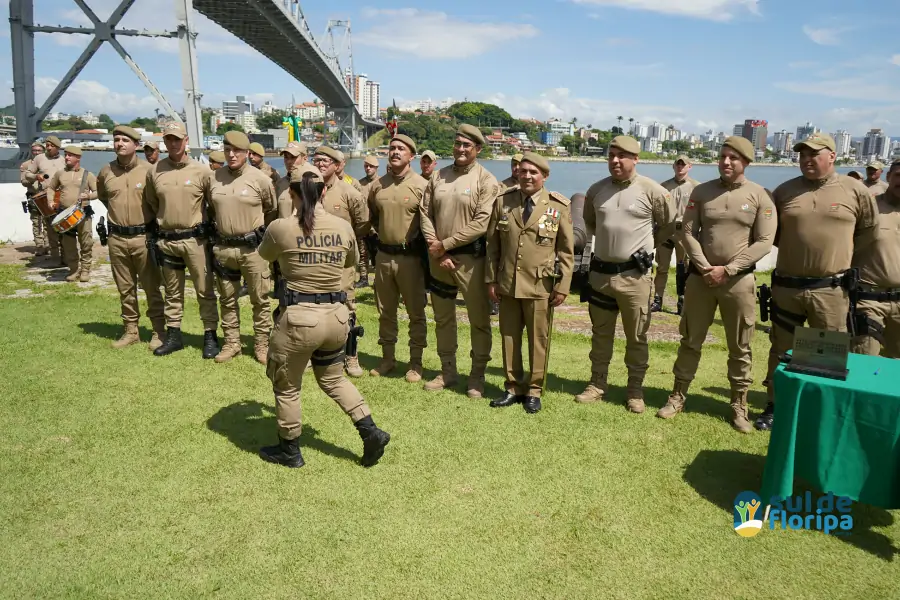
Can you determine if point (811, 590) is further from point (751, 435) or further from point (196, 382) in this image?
point (196, 382)

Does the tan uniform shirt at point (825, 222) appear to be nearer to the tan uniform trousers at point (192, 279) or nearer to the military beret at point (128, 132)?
the tan uniform trousers at point (192, 279)

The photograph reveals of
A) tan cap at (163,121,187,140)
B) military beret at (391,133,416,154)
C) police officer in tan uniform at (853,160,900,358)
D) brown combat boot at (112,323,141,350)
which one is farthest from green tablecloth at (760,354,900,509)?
brown combat boot at (112,323,141,350)

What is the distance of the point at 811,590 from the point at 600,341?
2462 mm

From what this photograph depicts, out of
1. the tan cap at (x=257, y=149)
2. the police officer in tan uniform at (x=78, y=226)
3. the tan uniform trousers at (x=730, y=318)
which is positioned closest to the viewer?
the tan uniform trousers at (x=730, y=318)

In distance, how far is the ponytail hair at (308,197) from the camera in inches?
139

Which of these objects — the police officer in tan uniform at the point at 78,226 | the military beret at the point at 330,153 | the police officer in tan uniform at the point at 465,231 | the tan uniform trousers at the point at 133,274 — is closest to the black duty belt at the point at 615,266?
the police officer in tan uniform at the point at 465,231

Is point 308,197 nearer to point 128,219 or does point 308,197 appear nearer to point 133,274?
point 128,219

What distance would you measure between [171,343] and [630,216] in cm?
440

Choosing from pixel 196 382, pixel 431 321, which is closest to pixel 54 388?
pixel 196 382

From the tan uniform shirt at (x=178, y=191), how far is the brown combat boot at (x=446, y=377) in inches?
104

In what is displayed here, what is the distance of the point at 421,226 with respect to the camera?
520 cm

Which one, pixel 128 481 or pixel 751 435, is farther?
pixel 751 435

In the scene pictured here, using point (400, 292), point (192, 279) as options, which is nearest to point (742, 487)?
point (400, 292)

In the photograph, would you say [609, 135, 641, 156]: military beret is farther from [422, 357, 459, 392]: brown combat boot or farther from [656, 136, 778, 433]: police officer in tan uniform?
[422, 357, 459, 392]: brown combat boot
